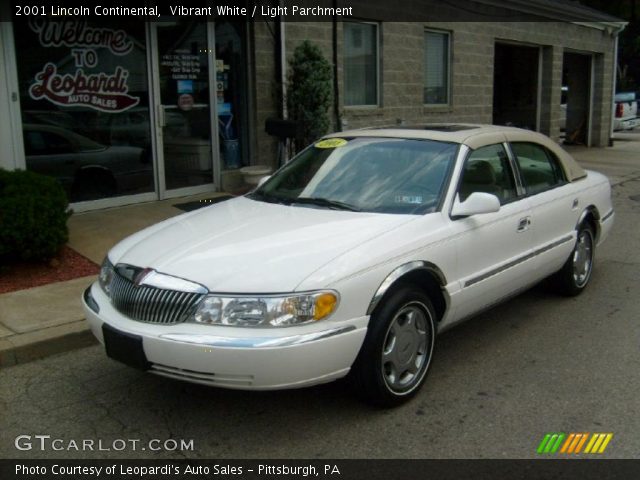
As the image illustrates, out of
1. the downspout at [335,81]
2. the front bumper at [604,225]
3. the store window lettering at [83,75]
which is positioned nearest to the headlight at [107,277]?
the front bumper at [604,225]

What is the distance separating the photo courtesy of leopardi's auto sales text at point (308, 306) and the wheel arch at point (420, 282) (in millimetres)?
15

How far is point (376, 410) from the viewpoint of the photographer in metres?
3.93

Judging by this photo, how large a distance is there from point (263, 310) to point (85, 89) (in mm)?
6426

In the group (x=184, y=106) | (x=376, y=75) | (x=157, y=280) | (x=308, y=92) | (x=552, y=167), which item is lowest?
(x=157, y=280)

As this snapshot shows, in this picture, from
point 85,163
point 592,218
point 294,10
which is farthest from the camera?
point 294,10

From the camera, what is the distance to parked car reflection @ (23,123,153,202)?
8.47 m

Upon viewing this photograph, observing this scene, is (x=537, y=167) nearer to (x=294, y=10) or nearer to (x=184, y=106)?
(x=184, y=106)

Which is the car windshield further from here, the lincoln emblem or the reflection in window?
the reflection in window

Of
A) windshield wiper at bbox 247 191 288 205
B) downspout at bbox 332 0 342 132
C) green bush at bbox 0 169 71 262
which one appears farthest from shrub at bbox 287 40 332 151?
windshield wiper at bbox 247 191 288 205

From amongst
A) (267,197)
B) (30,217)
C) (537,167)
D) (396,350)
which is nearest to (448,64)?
(537,167)

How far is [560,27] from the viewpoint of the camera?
1833 cm

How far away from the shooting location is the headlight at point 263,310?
3.40 metres

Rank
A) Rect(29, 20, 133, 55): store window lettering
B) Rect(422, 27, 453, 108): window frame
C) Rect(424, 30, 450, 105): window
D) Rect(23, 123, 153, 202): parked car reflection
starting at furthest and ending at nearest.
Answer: Rect(424, 30, 450, 105): window, Rect(422, 27, 453, 108): window frame, Rect(23, 123, 153, 202): parked car reflection, Rect(29, 20, 133, 55): store window lettering
